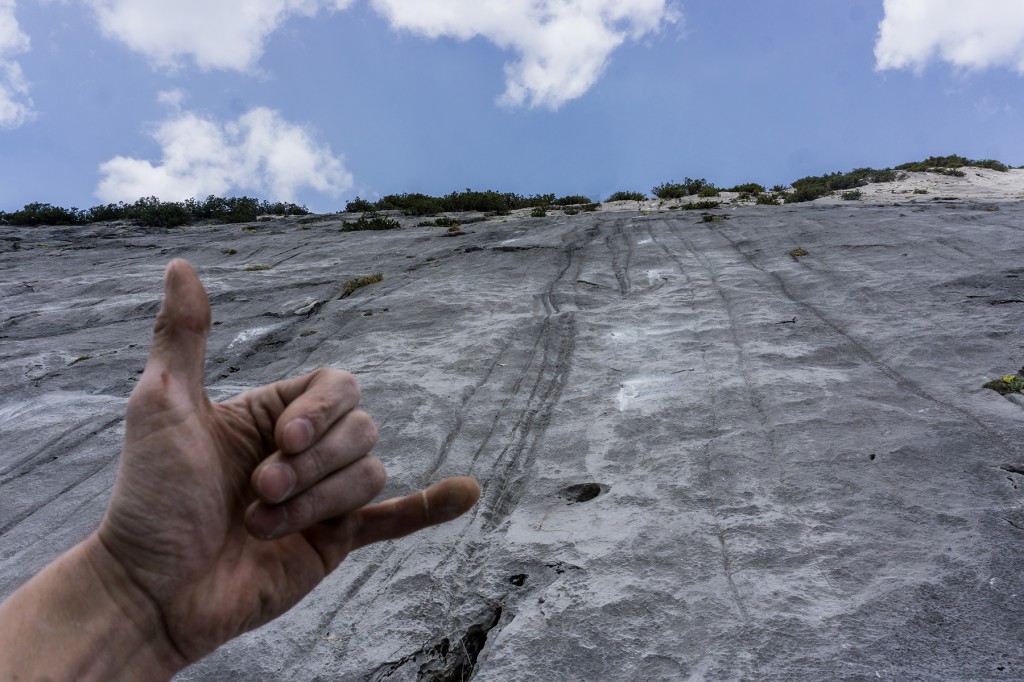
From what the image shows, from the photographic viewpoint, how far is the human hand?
78.2 inches

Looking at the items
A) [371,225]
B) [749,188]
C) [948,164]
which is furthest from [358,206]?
[948,164]

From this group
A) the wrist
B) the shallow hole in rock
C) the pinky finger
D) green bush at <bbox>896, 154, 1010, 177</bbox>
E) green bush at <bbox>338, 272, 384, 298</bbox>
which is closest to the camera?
the wrist

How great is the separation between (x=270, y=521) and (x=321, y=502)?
0.56 ft

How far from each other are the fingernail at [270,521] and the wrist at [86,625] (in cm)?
46

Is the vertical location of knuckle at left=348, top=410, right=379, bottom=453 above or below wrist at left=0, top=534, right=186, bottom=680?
above

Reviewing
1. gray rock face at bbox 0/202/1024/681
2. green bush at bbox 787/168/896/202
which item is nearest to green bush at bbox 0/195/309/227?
gray rock face at bbox 0/202/1024/681

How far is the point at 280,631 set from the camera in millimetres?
4113

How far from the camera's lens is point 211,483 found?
2.11 m

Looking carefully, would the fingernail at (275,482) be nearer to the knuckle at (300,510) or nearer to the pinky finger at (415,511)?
the knuckle at (300,510)

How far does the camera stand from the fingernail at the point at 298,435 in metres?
2.03

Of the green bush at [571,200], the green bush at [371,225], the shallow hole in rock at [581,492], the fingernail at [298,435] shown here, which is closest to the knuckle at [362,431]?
the fingernail at [298,435]

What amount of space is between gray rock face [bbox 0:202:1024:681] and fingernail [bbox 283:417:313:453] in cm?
228

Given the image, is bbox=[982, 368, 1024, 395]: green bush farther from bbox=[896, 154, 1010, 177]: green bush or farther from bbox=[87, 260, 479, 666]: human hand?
bbox=[896, 154, 1010, 177]: green bush

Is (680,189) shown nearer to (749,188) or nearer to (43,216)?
(749,188)
